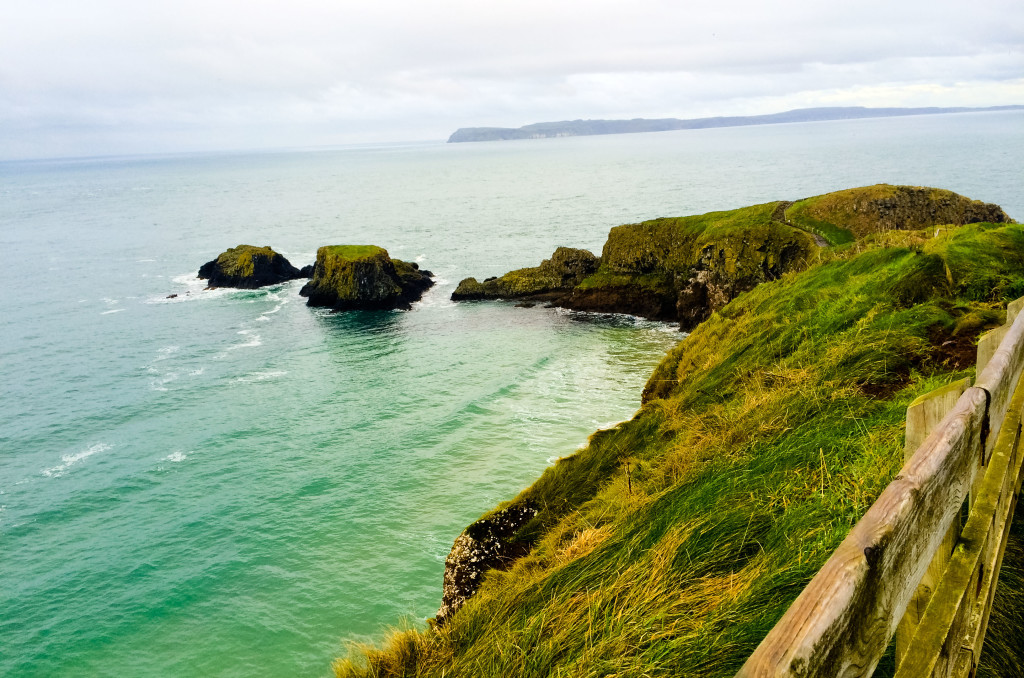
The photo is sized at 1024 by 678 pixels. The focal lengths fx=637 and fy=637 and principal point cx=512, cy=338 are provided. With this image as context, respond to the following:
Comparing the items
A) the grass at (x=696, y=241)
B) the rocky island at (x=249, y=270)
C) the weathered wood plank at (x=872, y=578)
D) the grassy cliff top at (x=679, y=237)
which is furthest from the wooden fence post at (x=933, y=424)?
the rocky island at (x=249, y=270)

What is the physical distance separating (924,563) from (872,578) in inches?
17.0

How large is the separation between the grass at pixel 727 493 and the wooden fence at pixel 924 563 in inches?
59.8

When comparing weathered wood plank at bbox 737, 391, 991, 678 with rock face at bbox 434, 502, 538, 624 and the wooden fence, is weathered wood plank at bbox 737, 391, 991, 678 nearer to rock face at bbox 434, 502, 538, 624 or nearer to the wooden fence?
the wooden fence

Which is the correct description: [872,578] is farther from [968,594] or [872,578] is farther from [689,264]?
[689,264]

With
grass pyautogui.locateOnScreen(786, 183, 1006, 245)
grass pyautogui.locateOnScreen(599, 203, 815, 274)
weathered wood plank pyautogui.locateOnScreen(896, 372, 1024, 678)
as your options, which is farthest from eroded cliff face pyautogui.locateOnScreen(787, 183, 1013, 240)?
weathered wood plank pyautogui.locateOnScreen(896, 372, 1024, 678)

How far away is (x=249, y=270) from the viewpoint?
5806 cm

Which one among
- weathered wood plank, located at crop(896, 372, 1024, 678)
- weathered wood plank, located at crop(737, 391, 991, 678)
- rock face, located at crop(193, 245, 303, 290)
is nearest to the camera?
weathered wood plank, located at crop(737, 391, 991, 678)

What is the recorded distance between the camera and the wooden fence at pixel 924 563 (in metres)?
1.47

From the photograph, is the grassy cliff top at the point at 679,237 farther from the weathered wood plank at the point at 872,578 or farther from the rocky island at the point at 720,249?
the weathered wood plank at the point at 872,578

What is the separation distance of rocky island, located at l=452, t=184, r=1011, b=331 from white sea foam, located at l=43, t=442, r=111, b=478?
27769 mm

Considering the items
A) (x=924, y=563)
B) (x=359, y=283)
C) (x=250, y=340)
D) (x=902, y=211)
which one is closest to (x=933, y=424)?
(x=924, y=563)

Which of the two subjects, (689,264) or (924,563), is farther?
(689,264)

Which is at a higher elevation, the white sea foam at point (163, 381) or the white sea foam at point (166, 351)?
the white sea foam at point (166, 351)

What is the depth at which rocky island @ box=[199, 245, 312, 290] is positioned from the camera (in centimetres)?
5797
